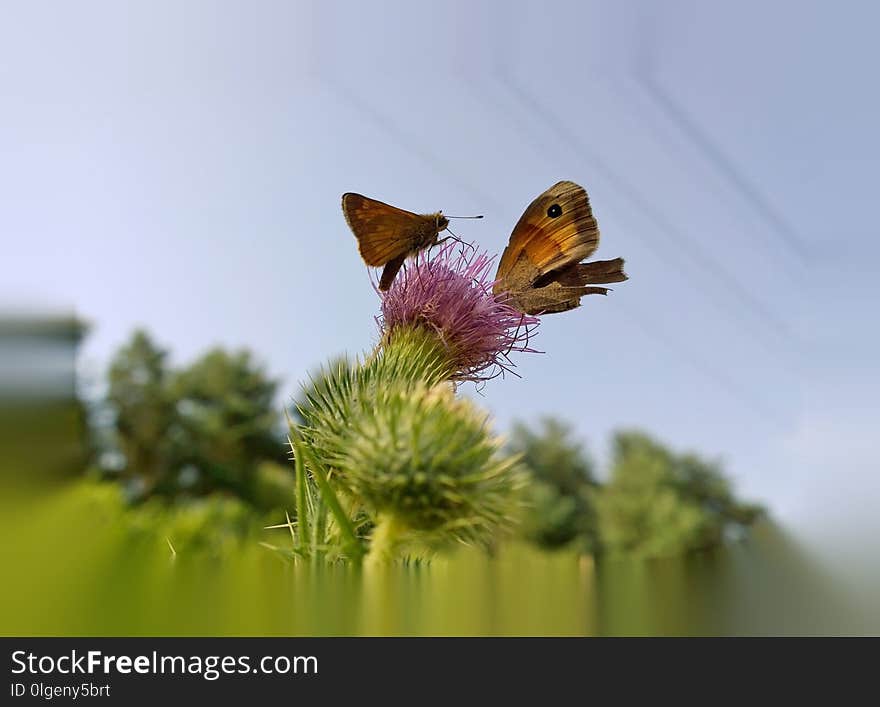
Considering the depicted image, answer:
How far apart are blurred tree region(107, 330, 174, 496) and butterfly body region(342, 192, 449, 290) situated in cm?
2272

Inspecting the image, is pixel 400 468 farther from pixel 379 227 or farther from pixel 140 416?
pixel 140 416

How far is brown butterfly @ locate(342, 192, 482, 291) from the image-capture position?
72.2 inches

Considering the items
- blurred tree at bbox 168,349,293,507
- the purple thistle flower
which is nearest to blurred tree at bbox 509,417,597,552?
blurred tree at bbox 168,349,293,507

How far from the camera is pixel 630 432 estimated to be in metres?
33.1

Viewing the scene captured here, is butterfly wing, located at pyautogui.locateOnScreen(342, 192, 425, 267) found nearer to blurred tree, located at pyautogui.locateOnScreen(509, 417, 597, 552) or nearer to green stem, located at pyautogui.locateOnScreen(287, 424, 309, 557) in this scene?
green stem, located at pyautogui.locateOnScreen(287, 424, 309, 557)

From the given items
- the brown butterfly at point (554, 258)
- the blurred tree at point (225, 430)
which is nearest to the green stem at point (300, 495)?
the brown butterfly at point (554, 258)

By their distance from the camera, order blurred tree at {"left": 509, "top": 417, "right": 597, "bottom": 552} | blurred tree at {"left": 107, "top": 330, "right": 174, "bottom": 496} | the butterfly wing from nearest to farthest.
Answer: the butterfly wing → blurred tree at {"left": 107, "top": 330, "right": 174, "bottom": 496} → blurred tree at {"left": 509, "top": 417, "right": 597, "bottom": 552}

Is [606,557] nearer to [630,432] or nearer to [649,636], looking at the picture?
[630,432]

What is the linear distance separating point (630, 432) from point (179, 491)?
20.1 metres

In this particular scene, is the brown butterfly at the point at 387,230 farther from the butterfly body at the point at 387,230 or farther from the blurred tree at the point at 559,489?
the blurred tree at the point at 559,489

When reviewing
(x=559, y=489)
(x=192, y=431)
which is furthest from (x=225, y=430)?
(x=559, y=489)

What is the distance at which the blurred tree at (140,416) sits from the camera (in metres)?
22.7

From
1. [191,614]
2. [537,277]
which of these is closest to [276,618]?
[191,614]

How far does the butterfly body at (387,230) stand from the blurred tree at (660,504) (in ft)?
98.0
